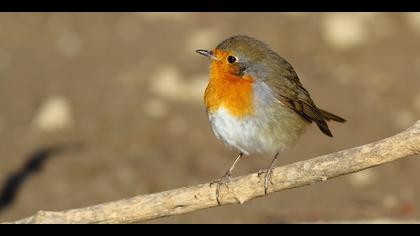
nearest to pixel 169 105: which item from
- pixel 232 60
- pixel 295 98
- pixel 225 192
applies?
pixel 295 98

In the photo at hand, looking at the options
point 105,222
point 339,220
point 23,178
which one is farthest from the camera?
point 23,178

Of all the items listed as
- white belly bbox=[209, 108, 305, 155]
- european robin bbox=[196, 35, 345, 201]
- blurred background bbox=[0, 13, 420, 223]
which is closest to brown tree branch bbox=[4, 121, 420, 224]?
european robin bbox=[196, 35, 345, 201]

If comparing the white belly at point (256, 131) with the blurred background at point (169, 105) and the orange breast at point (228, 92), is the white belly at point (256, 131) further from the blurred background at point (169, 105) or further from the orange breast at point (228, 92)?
the blurred background at point (169, 105)

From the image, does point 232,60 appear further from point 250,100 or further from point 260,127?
point 260,127

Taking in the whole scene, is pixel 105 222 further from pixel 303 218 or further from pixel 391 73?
pixel 391 73

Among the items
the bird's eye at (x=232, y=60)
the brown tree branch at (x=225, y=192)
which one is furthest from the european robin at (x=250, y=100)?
the brown tree branch at (x=225, y=192)

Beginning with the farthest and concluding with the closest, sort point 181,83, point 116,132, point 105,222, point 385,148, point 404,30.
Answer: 1. point 404,30
2. point 181,83
3. point 116,132
4. point 105,222
5. point 385,148

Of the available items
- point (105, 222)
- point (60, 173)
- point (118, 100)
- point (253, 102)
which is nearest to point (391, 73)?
point (118, 100)
